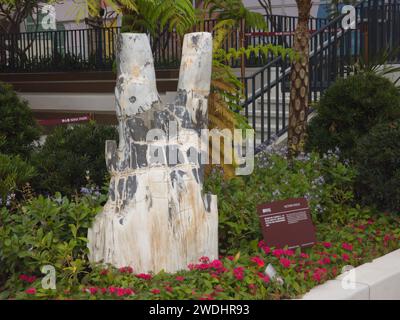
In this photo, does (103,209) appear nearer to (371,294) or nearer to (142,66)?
(142,66)

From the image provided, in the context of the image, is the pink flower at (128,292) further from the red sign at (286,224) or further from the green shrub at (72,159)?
the green shrub at (72,159)

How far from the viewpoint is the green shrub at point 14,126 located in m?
6.79

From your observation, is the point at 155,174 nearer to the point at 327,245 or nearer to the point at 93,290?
the point at 93,290

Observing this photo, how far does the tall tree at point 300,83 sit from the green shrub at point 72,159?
92.4 inches

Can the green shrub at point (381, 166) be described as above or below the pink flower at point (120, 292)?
above

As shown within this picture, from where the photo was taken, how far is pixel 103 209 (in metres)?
4.57

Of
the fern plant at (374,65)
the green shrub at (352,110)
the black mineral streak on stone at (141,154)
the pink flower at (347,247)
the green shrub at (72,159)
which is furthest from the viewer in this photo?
the fern plant at (374,65)

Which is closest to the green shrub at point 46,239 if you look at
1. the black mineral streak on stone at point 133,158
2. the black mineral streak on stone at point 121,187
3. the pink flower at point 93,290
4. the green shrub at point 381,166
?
the pink flower at point 93,290

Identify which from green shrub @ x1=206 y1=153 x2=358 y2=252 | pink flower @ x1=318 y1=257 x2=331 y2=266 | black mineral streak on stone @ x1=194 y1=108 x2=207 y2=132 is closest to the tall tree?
green shrub @ x1=206 y1=153 x2=358 y2=252

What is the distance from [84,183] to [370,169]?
2.82 meters

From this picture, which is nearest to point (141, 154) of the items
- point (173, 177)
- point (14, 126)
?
point (173, 177)

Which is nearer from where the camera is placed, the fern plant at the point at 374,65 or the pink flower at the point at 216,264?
the pink flower at the point at 216,264

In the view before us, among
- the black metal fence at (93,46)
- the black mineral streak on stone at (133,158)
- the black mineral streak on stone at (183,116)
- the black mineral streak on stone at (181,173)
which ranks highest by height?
the black metal fence at (93,46)

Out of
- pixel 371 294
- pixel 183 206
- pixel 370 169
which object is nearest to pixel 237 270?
pixel 183 206
